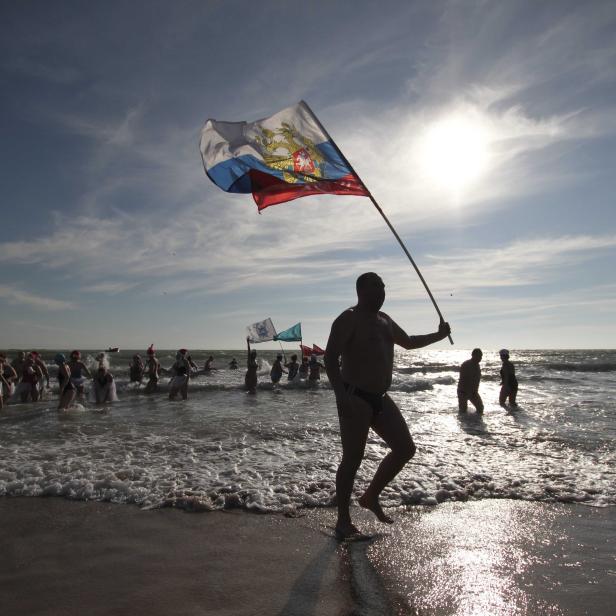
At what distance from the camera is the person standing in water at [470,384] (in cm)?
1194

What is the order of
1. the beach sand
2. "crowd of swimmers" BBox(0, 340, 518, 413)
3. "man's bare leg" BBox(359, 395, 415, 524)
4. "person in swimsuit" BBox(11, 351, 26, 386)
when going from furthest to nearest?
1. "person in swimsuit" BBox(11, 351, 26, 386)
2. "crowd of swimmers" BBox(0, 340, 518, 413)
3. "man's bare leg" BBox(359, 395, 415, 524)
4. the beach sand

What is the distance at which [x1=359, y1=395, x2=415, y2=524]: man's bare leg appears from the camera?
3.80 m

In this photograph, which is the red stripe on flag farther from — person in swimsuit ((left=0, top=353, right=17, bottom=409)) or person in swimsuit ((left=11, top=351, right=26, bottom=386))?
person in swimsuit ((left=11, top=351, right=26, bottom=386))

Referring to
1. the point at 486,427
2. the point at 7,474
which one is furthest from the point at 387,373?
the point at 486,427

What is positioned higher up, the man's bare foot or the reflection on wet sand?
the man's bare foot

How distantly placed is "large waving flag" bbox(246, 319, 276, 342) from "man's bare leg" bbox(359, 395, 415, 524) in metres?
21.3

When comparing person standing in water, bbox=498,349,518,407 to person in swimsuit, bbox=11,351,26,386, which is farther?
person in swimsuit, bbox=11,351,26,386

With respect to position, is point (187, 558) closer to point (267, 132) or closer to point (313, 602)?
point (313, 602)

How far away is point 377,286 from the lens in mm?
3967

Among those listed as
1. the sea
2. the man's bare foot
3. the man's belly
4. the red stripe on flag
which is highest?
the red stripe on flag

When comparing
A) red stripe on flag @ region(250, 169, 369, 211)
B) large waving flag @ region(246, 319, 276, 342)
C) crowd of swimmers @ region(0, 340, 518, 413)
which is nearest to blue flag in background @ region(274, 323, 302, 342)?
large waving flag @ region(246, 319, 276, 342)

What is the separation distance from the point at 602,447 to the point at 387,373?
5.32 metres

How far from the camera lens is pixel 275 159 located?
5738mm

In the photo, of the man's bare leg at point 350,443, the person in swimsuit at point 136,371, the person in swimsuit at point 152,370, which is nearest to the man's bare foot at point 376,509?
the man's bare leg at point 350,443
